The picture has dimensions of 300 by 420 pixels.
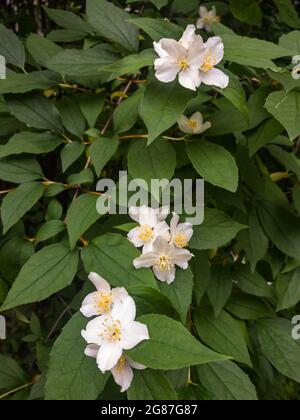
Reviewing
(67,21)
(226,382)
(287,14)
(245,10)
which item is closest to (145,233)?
(226,382)

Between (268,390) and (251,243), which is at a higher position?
(251,243)

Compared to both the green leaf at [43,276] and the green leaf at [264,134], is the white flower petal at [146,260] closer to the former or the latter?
the green leaf at [43,276]

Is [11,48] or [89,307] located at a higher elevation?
[11,48]

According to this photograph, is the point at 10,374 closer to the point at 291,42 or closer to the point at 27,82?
the point at 27,82

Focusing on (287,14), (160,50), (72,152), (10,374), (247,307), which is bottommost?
(10,374)

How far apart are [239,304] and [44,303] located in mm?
1035

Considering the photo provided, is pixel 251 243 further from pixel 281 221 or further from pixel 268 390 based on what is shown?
pixel 268 390

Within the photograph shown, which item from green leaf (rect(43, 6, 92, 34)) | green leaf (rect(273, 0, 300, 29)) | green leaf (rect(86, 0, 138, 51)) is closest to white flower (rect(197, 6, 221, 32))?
green leaf (rect(273, 0, 300, 29))

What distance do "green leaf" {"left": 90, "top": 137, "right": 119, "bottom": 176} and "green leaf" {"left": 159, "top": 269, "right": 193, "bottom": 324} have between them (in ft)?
0.80

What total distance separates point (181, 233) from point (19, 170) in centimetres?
36

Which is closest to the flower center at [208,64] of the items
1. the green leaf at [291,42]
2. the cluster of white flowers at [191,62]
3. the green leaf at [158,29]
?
the cluster of white flowers at [191,62]

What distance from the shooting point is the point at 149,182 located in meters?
0.84

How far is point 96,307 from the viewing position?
0.73 m
